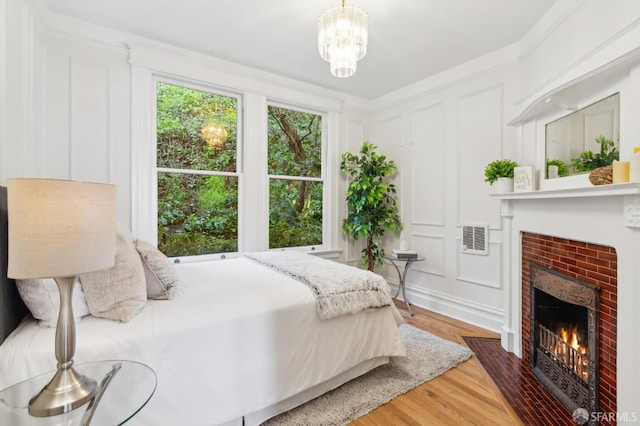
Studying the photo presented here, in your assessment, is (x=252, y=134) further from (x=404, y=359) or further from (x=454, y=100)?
(x=404, y=359)

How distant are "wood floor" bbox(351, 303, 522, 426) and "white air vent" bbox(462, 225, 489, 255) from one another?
3.83ft

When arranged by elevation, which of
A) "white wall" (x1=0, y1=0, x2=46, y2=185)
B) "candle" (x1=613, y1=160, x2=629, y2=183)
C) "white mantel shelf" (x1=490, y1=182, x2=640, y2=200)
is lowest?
"white mantel shelf" (x1=490, y1=182, x2=640, y2=200)

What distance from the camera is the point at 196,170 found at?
10.3ft

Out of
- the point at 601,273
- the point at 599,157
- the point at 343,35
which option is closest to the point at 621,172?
the point at 599,157

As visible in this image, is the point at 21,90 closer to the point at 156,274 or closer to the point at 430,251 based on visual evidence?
the point at 156,274

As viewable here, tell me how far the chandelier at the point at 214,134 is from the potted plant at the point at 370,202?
1537 millimetres

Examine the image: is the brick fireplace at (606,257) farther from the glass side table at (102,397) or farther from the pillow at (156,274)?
the pillow at (156,274)

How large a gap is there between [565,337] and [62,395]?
261cm

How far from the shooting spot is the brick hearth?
1517 mm

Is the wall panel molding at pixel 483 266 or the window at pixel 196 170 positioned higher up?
the window at pixel 196 170

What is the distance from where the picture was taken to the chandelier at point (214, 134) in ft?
10.5

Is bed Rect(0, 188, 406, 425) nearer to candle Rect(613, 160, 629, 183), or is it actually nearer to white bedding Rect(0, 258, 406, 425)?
white bedding Rect(0, 258, 406, 425)

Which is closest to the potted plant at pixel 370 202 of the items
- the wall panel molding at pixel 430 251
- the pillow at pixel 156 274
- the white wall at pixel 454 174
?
the white wall at pixel 454 174

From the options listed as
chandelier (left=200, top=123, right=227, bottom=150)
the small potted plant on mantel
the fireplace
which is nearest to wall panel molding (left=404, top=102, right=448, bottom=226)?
the small potted plant on mantel
